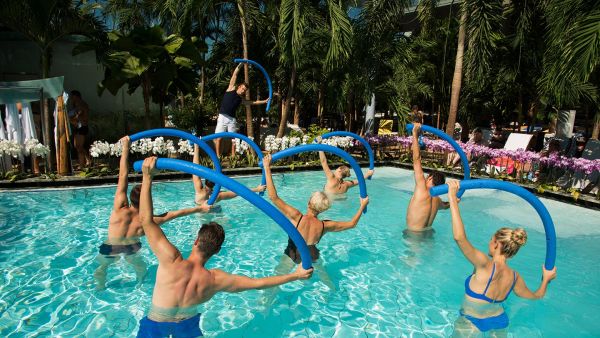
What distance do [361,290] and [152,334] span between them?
3.16 meters

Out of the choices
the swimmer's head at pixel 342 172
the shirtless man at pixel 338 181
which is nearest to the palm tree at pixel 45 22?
the shirtless man at pixel 338 181

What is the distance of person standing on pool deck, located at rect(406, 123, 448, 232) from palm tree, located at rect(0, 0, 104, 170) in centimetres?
968

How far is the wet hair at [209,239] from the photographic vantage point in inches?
144

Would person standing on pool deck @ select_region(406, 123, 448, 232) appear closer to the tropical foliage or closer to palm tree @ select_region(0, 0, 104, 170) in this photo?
the tropical foliage

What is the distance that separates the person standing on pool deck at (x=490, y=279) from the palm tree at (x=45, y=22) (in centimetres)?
1113

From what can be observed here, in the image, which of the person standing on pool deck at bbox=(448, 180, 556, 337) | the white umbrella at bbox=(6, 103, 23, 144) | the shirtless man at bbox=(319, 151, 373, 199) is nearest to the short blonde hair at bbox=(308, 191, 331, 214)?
the person standing on pool deck at bbox=(448, 180, 556, 337)

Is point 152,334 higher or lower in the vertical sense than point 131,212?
lower

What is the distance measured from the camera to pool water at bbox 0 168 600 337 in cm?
506

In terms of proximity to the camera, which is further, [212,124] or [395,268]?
[212,124]

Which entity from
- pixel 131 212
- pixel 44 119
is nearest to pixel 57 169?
pixel 44 119

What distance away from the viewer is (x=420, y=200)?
727cm

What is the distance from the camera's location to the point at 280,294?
19.0 feet

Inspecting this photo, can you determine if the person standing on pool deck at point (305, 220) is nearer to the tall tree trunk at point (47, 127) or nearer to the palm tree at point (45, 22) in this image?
the tall tree trunk at point (47, 127)

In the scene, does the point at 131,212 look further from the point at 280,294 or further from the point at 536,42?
the point at 536,42
